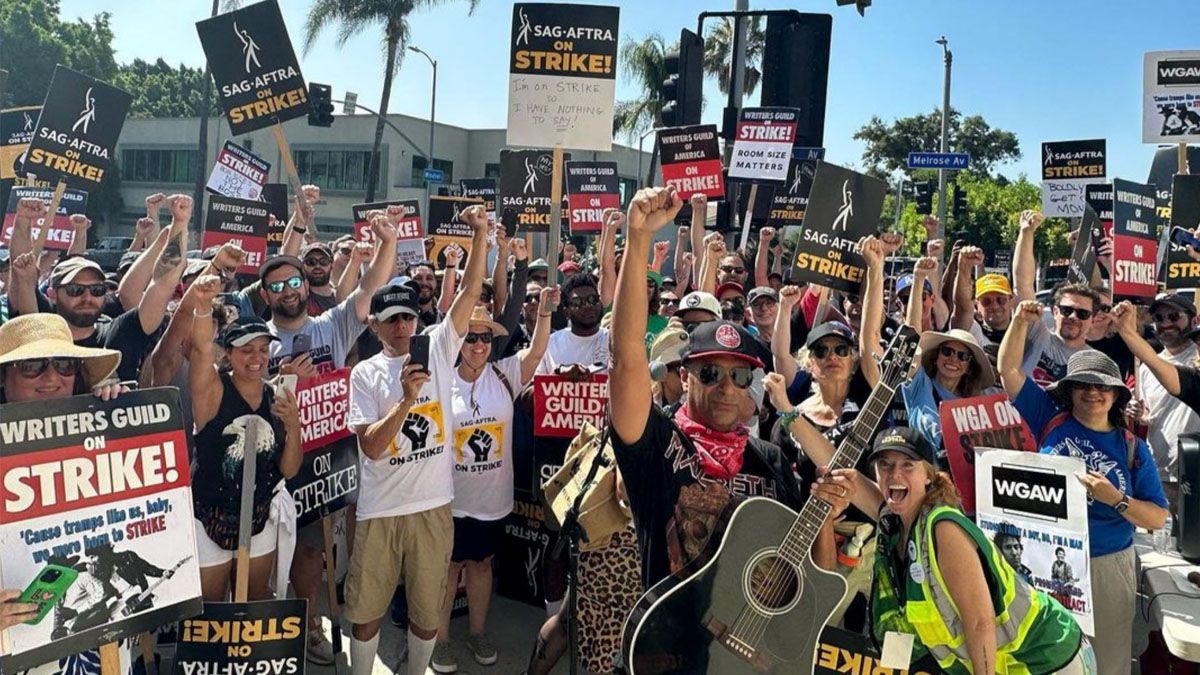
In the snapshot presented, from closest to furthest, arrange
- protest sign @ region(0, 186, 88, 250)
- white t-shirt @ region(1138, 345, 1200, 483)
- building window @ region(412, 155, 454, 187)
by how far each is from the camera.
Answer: white t-shirt @ region(1138, 345, 1200, 483)
protest sign @ region(0, 186, 88, 250)
building window @ region(412, 155, 454, 187)

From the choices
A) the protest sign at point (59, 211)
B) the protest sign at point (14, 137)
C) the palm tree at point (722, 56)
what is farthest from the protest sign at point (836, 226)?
the palm tree at point (722, 56)

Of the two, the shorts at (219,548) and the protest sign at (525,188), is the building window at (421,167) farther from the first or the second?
the shorts at (219,548)

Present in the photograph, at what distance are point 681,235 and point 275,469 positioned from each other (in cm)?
645

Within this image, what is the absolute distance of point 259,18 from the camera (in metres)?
7.19

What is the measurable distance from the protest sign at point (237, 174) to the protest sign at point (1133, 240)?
8130 mm

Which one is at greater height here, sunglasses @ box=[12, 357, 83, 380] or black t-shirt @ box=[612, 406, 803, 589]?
sunglasses @ box=[12, 357, 83, 380]

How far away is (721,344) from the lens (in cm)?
287

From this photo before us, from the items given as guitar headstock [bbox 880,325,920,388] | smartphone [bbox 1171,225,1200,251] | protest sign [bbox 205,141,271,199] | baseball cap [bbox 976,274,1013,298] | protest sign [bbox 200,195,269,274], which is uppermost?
protest sign [bbox 205,141,271,199]

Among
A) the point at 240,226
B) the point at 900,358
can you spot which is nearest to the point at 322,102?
the point at 240,226

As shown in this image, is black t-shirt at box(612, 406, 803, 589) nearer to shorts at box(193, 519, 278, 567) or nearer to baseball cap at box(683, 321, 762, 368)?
baseball cap at box(683, 321, 762, 368)

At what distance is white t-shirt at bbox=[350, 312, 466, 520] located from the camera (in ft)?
14.2

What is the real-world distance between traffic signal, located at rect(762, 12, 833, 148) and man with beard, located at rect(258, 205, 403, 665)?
585cm

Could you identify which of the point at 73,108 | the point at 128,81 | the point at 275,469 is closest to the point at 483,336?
the point at 275,469

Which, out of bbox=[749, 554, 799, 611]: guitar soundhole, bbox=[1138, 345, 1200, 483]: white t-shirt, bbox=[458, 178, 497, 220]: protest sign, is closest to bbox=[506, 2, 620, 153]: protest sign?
bbox=[749, 554, 799, 611]: guitar soundhole
